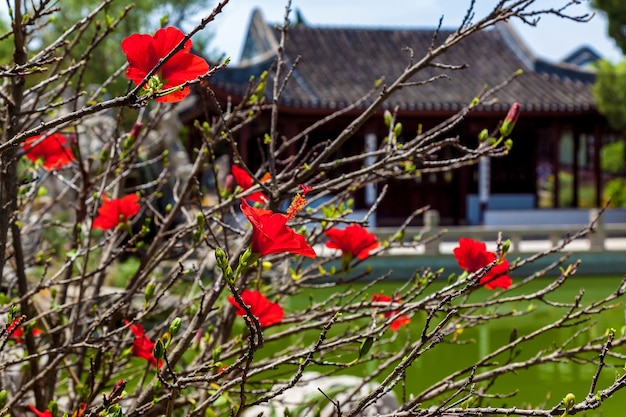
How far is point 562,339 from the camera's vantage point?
7148mm

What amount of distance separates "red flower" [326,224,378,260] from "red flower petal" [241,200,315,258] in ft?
2.45

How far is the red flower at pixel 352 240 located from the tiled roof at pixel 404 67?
11.1 meters

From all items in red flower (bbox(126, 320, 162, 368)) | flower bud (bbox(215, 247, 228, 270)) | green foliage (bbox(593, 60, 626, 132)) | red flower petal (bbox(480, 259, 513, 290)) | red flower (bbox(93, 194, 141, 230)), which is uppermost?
green foliage (bbox(593, 60, 626, 132))

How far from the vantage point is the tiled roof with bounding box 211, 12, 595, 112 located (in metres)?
13.9

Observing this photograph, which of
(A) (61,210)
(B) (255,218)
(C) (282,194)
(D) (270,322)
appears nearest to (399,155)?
(C) (282,194)

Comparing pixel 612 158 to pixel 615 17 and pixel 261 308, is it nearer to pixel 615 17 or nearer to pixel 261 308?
pixel 615 17

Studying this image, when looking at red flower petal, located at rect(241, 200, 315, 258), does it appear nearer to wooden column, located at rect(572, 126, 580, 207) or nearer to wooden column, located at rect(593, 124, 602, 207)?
wooden column, located at rect(593, 124, 602, 207)

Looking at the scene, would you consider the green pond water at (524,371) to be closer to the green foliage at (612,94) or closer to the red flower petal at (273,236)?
the red flower petal at (273,236)

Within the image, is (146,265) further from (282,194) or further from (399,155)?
(399,155)

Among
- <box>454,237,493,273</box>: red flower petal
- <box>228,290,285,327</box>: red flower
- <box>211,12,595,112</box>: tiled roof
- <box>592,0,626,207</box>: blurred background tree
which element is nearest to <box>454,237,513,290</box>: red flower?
<box>454,237,493,273</box>: red flower petal

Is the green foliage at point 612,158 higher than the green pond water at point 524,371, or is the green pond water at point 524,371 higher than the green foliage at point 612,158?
the green foliage at point 612,158

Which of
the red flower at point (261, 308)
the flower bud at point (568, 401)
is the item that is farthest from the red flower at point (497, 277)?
the flower bud at point (568, 401)

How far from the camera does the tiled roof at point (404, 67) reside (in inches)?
548

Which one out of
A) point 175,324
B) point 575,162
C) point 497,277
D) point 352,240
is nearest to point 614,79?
point 575,162
